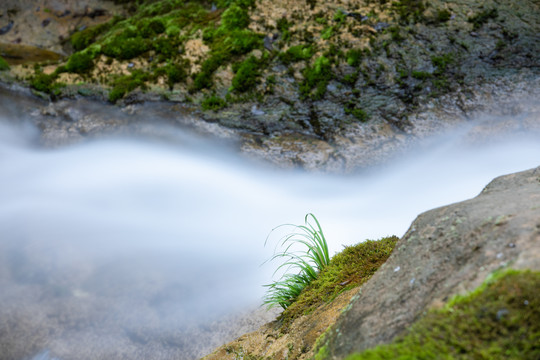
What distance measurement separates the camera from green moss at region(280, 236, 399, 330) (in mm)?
3260

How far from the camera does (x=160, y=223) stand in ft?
20.0

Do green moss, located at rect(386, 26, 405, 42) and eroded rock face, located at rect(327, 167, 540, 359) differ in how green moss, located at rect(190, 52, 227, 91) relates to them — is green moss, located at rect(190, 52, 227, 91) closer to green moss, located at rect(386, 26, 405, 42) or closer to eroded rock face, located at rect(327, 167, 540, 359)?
green moss, located at rect(386, 26, 405, 42)

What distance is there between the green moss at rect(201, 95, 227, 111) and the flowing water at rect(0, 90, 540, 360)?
3.10 feet

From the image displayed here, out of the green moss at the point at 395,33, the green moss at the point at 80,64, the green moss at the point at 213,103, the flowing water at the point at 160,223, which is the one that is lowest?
the flowing water at the point at 160,223

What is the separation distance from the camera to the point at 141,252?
Result: 211 inches

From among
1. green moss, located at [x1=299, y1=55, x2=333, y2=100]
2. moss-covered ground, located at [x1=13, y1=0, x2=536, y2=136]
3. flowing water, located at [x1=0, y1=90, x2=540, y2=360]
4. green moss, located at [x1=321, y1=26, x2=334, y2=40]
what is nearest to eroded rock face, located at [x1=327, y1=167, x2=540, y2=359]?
flowing water, located at [x1=0, y1=90, x2=540, y2=360]

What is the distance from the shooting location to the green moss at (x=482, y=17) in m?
8.09

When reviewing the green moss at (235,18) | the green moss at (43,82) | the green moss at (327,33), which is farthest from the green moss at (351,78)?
the green moss at (43,82)

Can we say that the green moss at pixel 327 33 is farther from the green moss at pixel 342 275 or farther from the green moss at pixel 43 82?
the green moss at pixel 43 82

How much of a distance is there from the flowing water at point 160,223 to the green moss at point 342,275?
3.28 ft

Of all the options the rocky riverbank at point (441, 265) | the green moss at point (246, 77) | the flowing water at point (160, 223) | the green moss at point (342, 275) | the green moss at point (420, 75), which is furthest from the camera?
the green moss at point (246, 77)

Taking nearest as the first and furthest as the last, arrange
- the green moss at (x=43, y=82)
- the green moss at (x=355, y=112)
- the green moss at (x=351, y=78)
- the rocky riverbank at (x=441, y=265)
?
the rocky riverbank at (x=441, y=265) → the green moss at (x=355, y=112) → the green moss at (x=351, y=78) → the green moss at (x=43, y=82)

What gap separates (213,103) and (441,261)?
279 inches

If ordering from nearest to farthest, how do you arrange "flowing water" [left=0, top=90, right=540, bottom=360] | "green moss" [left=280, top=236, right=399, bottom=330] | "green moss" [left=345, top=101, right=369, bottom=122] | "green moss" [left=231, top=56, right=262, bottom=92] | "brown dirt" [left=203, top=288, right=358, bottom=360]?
1. "brown dirt" [left=203, top=288, right=358, bottom=360]
2. "green moss" [left=280, top=236, right=399, bottom=330]
3. "flowing water" [left=0, top=90, right=540, bottom=360]
4. "green moss" [left=345, top=101, right=369, bottom=122]
5. "green moss" [left=231, top=56, right=262, bottom=92]
